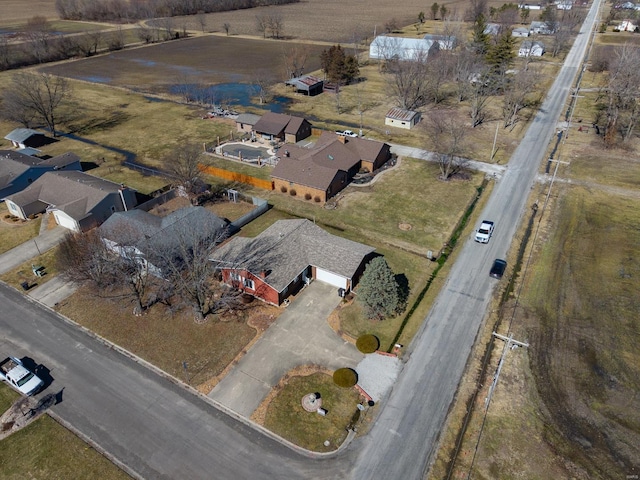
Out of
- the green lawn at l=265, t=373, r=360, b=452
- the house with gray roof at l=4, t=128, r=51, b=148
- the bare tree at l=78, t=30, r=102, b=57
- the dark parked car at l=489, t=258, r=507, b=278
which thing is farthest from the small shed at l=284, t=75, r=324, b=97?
the bare tree at l=78, t=30, r=102, b=57

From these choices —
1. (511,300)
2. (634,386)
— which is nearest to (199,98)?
(511,300)

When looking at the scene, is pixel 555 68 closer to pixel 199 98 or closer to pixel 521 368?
pixel 199 98

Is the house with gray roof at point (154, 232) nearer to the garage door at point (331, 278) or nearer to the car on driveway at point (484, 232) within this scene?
the garage door at point (331, 278)

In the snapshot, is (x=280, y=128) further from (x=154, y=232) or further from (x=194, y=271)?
(x=194, y=271)

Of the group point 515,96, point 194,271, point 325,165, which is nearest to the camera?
point 194,271

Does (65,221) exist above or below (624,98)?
below

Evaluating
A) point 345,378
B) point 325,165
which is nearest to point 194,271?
point 345,378

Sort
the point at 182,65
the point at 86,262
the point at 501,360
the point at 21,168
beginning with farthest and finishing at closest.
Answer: the point at 182,65
the point at 21,168
the point at 86,262
the point at 501,360
